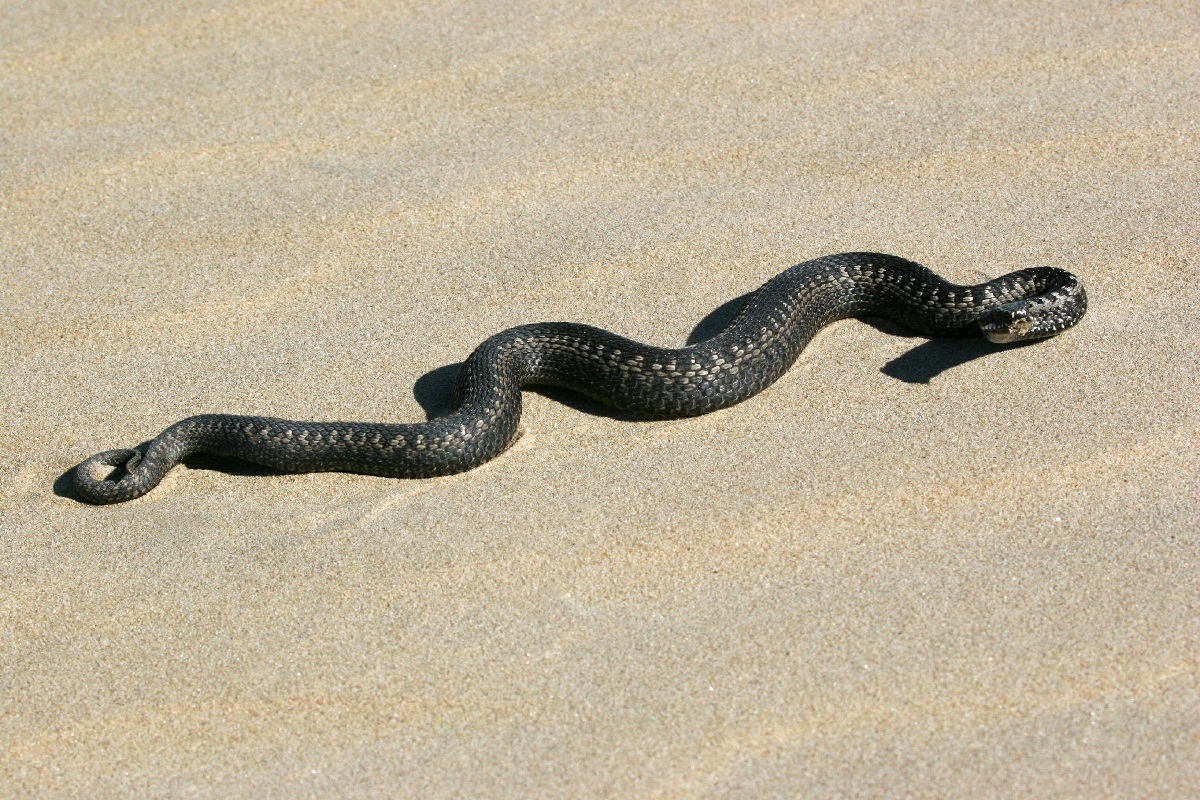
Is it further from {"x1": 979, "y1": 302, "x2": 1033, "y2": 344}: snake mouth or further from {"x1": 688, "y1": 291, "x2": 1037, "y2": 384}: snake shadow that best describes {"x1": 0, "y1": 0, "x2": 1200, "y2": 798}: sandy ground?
{"x1": 979, "y1": 302, "x2": 1033, "y2": 344}: snake mouth

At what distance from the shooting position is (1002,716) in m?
4.97

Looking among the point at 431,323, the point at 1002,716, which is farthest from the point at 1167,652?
the point at 431,323

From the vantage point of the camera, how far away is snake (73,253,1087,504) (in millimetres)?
6348

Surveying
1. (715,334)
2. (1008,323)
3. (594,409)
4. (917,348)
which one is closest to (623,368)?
(594,409)

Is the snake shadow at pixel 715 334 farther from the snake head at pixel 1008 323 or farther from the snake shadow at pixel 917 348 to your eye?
the snake head at pixel 1008 323

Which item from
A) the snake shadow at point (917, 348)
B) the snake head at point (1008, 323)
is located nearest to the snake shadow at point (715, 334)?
the snake shadow at point (917, 348)

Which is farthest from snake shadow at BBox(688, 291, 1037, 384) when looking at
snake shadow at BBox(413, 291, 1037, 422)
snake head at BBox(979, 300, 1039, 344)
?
snake head at BBox(979, 300, 1039, 344)

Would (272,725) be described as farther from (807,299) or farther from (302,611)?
(807,299)

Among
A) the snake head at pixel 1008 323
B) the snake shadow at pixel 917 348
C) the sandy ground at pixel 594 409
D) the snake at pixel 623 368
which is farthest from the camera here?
the snake shadow at pixel 917 348

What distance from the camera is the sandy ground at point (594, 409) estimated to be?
5.09 metres

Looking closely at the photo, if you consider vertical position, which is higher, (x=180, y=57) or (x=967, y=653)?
(x=180, y=57)

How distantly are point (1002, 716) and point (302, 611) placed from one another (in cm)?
309

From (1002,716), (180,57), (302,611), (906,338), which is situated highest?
(180,57)

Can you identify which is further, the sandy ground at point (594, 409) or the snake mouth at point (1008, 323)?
the snake mouth at point (1008, 323)
